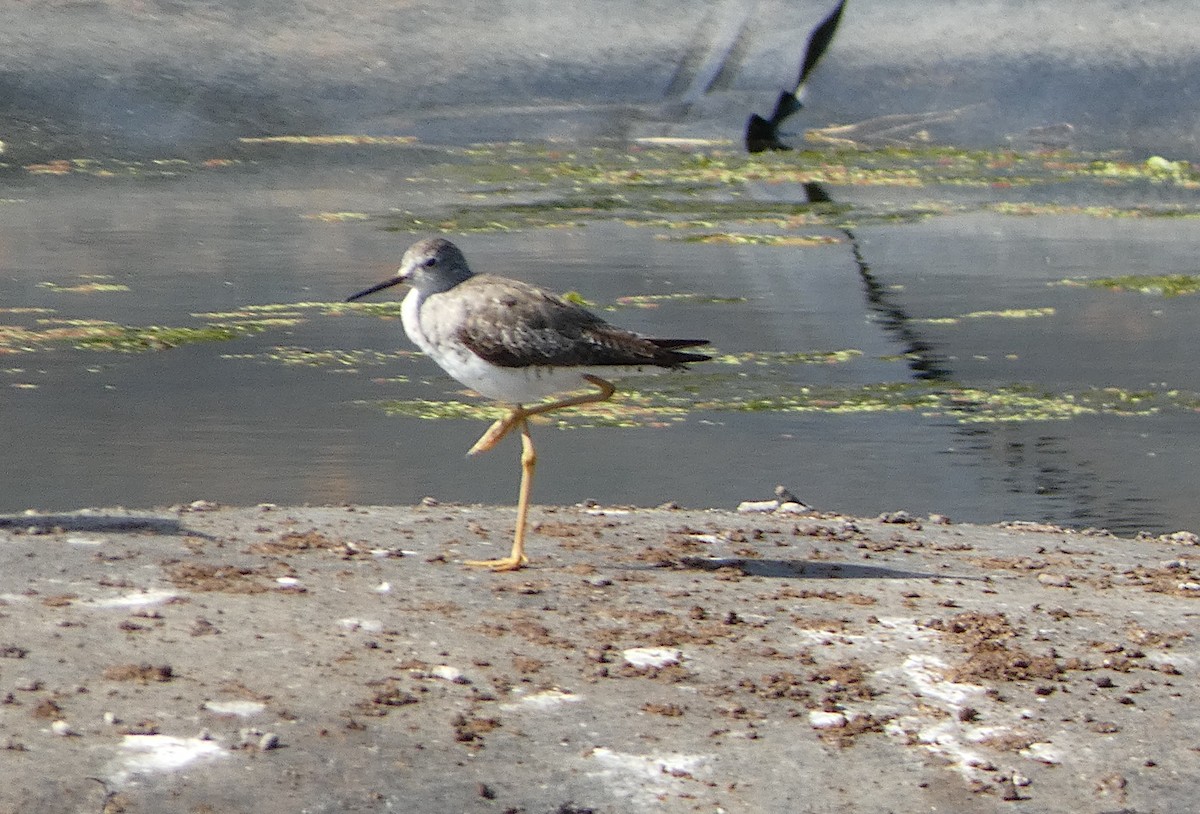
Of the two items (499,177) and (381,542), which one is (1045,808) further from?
(499,177)

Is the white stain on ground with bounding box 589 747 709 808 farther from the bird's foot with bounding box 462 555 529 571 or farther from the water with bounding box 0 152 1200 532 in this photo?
the water with bounding box 0 152 1200 532

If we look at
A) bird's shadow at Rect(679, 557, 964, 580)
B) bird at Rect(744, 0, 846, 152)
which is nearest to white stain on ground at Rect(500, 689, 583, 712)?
bird's shadow at Rect(679, 557, 964, 580)

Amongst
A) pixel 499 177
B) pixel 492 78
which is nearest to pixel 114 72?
pixel 492 78

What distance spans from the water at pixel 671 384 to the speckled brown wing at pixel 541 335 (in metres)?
1.42

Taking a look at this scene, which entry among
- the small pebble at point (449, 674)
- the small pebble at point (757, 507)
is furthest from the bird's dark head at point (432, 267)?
the small pebble at point (449, 674)

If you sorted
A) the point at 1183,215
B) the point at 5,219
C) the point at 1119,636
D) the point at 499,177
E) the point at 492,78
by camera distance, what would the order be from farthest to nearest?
the point at 492,78 < the point at 499,177 < the point at 1183,215 < the point at 5,219 < the point at 1119,636

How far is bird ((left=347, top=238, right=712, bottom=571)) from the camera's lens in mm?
7668

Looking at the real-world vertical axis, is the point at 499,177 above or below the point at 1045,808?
below

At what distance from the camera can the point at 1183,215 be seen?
2066 centimetres

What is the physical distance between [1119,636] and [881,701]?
113 cm

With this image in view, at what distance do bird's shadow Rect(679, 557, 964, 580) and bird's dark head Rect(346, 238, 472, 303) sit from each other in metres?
1.35

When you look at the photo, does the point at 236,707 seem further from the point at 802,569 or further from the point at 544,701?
the point at 802,569

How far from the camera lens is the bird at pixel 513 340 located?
302 inches

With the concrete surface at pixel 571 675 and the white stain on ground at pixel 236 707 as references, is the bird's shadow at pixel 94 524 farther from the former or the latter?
the white stain on ground at pixel 236 707
